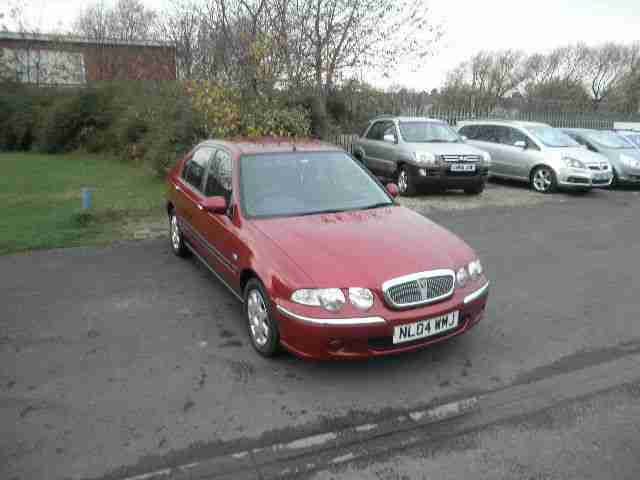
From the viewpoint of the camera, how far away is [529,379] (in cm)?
368

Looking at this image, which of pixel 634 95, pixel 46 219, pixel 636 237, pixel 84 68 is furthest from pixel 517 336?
pixel 634 95

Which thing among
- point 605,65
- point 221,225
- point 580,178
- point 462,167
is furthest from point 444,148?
point 605,65

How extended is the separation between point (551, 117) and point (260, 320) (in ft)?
73.3

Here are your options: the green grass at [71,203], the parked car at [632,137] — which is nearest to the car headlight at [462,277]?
the green grass at [71,203]

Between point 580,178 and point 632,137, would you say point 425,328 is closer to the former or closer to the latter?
point 580,178

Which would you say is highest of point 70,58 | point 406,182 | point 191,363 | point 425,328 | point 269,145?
point 70,58

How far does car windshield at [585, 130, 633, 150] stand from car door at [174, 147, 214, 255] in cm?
1214

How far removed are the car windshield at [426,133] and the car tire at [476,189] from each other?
1.17 metres

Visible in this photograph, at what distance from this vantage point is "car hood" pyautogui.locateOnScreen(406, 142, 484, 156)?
34.9ft

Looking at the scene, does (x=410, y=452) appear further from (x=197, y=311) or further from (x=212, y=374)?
(x=197, y=311)

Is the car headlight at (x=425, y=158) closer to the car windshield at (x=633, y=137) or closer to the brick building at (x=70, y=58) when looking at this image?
the car windshield at (x=633, y=137)

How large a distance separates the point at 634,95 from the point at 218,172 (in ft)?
159

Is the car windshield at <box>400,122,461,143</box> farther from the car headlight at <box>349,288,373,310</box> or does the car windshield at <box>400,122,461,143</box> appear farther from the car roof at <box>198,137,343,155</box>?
the car headlight at <box>349,288,373,310</box>

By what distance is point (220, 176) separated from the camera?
494 cm
